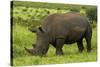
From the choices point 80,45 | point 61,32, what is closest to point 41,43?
point 61,32

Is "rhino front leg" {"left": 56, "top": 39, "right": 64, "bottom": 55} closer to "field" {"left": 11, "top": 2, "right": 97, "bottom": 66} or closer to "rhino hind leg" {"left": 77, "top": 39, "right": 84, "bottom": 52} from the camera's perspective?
"field" {"left": 11, "top": 2, "right": 97, "bottom": 66}

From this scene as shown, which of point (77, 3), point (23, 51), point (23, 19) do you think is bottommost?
point (23, 51)

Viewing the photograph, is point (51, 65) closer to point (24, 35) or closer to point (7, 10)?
point (24, 35)

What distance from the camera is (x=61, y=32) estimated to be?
8.57 feet

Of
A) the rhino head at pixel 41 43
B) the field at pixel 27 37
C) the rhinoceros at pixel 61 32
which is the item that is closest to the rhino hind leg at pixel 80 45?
the rhinoceros at pixel 61 32

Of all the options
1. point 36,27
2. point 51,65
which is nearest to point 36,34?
point 36,27

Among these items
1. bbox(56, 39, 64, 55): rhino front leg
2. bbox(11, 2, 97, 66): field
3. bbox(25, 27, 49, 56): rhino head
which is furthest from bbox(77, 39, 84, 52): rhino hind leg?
bbox(25, 27, 49, 56): rhino head

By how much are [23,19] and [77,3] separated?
74 centimetres

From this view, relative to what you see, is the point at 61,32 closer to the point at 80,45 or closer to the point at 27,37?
the point at 80,45

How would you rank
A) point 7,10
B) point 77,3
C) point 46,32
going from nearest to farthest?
point 7,10
point 46,32
point 77,3

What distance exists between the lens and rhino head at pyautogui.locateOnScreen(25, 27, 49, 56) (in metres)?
2.49

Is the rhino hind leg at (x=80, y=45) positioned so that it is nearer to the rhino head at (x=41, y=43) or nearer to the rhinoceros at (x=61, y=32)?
the rhinoceros at (x=61, y=32)

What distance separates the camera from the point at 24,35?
8.00 feet

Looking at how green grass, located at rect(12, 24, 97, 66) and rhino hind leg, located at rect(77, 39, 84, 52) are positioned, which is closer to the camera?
green grass, located at rect(12, 24, 97, 66)
